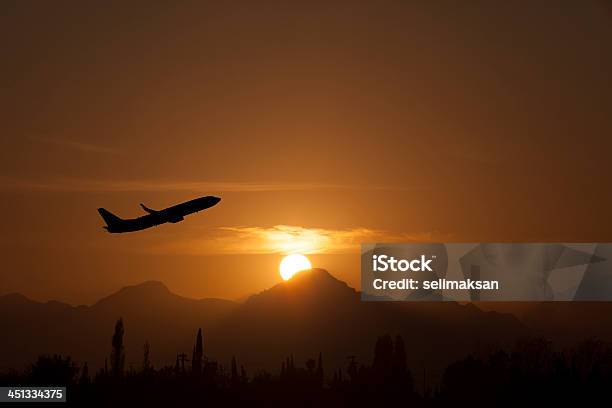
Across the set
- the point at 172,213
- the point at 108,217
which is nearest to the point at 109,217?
the point at 108,217

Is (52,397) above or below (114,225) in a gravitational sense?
below

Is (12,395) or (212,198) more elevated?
(212,198)

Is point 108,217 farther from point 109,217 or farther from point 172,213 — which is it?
point 172,213

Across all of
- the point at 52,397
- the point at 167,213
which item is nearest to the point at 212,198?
the point at 167,213

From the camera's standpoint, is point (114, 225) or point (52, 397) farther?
point (114, 225)

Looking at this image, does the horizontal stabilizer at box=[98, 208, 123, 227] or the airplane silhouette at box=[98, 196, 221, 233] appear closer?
the airplane silhouette at box=[98, 196, 221, 233]

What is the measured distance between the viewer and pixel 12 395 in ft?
454

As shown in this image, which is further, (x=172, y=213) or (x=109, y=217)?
(x=109, y=217)

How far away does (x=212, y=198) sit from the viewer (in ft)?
469

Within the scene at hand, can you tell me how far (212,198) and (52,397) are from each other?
4213 centimetres

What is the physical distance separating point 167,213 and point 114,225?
1662 cm

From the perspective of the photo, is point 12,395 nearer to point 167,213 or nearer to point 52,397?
point 52,397

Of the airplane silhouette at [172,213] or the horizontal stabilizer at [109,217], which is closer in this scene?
the airplane silhouette at [172,213]

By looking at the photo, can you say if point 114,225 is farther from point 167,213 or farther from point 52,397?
point 52,397
